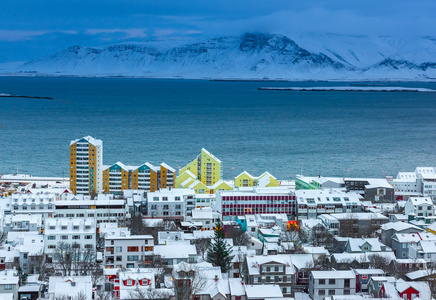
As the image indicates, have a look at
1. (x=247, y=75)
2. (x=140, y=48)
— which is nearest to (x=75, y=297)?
(x=247, y=75)

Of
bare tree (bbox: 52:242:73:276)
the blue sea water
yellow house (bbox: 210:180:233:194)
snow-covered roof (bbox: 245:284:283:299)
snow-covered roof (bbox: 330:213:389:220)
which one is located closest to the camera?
snow-covered roof (bbox: 245:284:283:299)

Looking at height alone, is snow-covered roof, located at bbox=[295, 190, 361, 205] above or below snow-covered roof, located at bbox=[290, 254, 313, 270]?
above

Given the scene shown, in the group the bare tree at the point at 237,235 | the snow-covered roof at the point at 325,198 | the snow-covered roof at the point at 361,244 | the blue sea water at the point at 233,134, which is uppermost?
the blue sea water at the point at 233,134

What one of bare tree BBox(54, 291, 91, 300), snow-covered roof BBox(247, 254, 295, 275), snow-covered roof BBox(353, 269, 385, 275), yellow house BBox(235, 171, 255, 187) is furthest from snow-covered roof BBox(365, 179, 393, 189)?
bare tree BBox(54, 291, 91, 300)

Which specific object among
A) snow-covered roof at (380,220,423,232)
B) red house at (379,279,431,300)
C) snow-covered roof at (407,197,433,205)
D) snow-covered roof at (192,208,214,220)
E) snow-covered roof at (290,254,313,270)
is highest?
snow-covered roof at (407,197,433,205)

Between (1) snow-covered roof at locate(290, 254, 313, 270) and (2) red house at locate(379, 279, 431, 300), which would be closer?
(2) red house at locate(379, 279, 431, 300)

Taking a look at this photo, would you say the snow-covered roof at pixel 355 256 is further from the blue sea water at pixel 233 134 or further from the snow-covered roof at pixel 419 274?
the blue sea water at pixel 233 134

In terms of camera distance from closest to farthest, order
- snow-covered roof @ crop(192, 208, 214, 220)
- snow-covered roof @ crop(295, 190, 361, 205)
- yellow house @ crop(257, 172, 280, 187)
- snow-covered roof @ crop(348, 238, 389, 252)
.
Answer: snow-covered roof @ crop(348, 238, 389, 252) → snow-covered roof @ crop(192, 208, 214, 220) → snow-covered roof @ crop(295, 190, 361, 205) → yellow house @ crop(257, 172, 280, 187)

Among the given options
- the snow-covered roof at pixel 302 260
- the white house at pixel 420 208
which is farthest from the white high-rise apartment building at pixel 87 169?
the snow-covered roof at pixel 302 260

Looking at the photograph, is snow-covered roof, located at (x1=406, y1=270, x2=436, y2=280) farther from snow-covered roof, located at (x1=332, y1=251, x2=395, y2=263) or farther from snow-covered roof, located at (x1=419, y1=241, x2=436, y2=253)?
snow-covered roof, located at (x1=419, y1=241, x2=436, y2=253)
